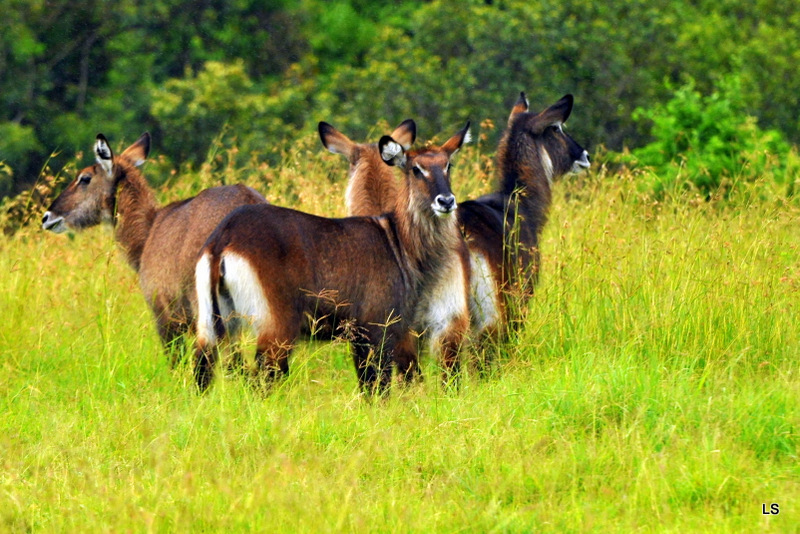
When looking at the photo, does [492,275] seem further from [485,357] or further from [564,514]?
[564,514]

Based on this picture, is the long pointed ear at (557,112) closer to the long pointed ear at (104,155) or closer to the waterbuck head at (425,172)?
the waterbuck head at (425,172)

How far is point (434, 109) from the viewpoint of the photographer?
13.8m

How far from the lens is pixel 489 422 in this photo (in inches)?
166

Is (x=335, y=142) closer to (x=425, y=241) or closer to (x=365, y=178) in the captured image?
(x=365, y=178)

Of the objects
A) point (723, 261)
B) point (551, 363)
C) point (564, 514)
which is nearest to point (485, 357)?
point (551, 363)

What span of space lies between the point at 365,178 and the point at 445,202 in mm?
1280

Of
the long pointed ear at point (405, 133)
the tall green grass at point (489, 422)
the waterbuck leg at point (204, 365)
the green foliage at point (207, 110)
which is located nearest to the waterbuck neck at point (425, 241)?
the tall green grass at point (489, 422)

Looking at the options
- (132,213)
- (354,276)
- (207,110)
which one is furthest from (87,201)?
(207,110)

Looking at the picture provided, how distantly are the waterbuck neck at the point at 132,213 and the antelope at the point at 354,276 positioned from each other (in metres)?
1.57

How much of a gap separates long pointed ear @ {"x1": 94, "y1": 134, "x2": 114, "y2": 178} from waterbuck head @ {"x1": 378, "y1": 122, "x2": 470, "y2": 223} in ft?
5.99

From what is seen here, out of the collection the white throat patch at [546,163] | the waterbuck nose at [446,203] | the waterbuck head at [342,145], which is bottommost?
the waterbuck nose at [446,203]

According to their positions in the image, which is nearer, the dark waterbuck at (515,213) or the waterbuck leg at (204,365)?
the waterbuck leg at (204,365)

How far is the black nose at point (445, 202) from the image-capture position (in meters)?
5.00

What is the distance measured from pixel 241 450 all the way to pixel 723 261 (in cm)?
276
